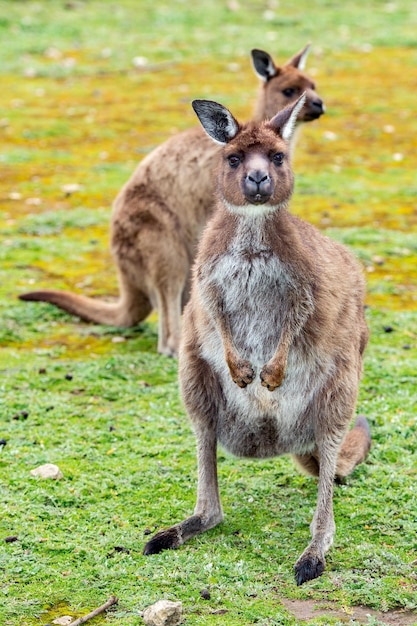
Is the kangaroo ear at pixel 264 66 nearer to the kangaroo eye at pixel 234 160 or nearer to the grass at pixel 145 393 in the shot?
the grass at pixel 145 393

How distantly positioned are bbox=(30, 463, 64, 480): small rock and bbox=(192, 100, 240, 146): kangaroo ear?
1478mm

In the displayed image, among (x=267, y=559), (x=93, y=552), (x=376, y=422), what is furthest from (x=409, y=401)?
(x=93, y=552)

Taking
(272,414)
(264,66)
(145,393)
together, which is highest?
(264,66)

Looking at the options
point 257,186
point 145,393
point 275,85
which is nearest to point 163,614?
point 257,186

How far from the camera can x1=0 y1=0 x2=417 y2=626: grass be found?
354 centimetres

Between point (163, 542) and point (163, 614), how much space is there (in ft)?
1.87

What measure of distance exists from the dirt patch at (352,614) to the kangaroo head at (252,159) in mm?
1310

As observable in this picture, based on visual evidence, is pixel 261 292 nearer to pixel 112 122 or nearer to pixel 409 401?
pixel 409 401

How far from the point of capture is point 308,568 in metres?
3.54

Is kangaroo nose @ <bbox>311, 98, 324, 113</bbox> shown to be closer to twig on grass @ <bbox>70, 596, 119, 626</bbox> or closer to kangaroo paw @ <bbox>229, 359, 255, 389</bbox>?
kangaroo paw @ <bbox>229, 359, 255, 389</bbox>

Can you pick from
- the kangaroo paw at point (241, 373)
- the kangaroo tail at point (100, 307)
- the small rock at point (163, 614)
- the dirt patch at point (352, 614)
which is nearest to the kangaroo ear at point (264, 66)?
the kangaroo tail at point (100, 307)

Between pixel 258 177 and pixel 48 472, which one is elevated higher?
pixel 258 177

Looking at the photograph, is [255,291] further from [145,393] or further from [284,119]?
[145,393]

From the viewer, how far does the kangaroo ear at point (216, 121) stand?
3773 millimetres
